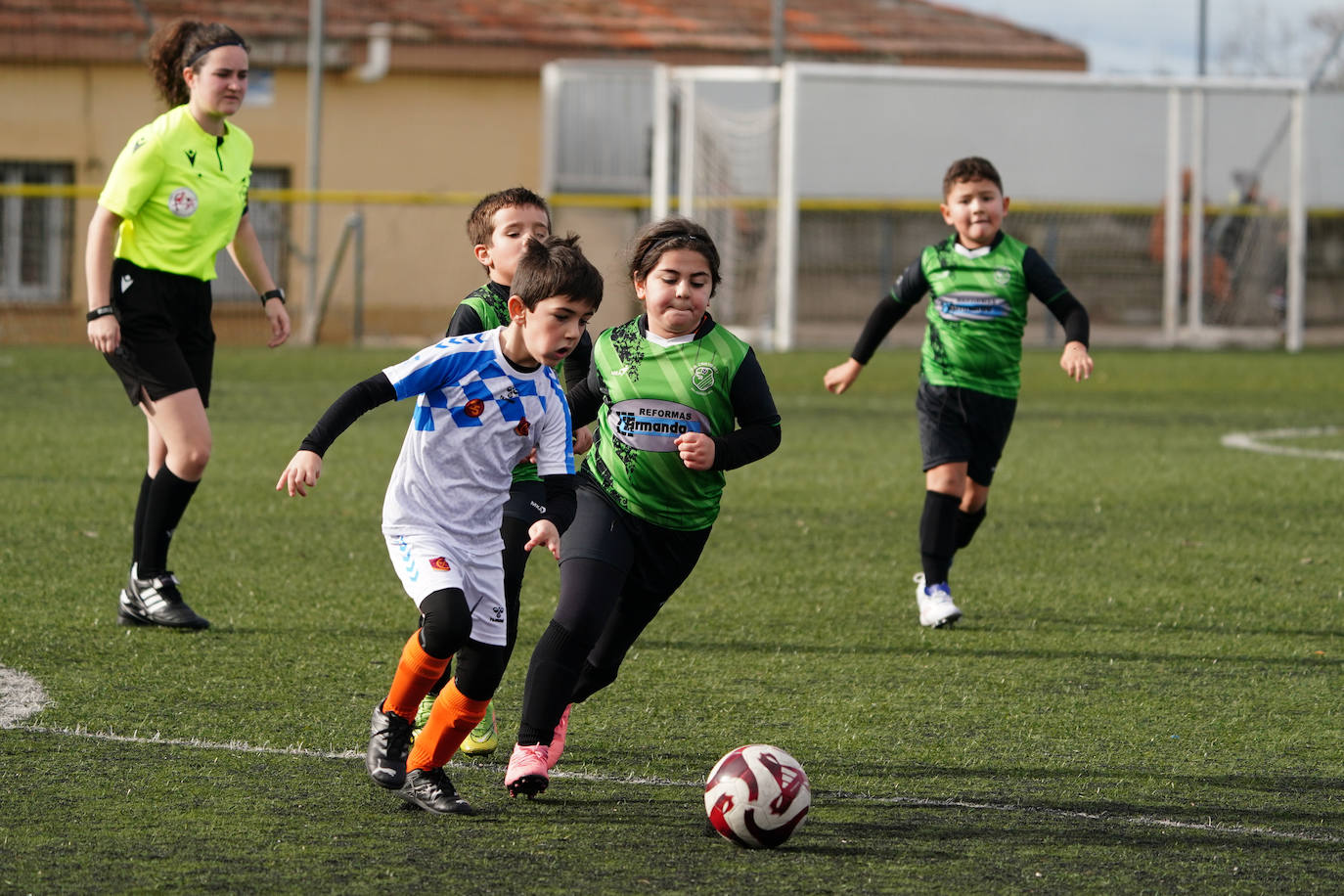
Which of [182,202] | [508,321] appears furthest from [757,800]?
[182,202]

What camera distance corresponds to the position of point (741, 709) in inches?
198

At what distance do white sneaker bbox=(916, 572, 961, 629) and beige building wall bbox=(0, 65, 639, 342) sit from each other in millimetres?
15478

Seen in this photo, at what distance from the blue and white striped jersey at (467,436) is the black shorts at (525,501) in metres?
0.39

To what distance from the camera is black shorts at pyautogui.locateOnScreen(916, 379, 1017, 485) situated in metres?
6.50

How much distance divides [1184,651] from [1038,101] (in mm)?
19695

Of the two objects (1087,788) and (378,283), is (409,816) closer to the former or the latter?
(1087,788)

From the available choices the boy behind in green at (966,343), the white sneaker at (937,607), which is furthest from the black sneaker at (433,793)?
the boy behind in green at (966,343)

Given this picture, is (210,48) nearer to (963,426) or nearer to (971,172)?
(971,172)

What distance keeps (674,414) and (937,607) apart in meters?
2.24

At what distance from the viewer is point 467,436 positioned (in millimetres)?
4066

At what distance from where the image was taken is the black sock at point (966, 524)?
678cm

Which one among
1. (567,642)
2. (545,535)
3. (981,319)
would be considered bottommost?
(567,642)

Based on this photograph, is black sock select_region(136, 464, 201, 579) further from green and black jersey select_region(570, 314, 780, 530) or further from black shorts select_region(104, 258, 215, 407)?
green and black jersey select_region(570, 314, 780, 530)

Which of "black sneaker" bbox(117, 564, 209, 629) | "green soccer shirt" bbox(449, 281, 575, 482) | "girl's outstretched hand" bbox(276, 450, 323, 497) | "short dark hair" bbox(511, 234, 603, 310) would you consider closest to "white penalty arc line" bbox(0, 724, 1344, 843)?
"green soccer shirt" bbox(449, 281, 575, 482)
